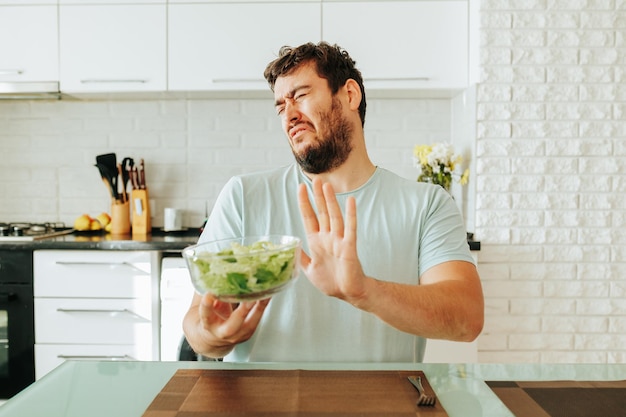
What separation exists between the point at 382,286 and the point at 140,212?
2.18 metres

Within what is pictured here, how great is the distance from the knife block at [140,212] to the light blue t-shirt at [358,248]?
63.7 inches

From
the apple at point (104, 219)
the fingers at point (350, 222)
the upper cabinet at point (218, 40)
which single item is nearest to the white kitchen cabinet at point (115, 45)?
the upper cabinet at point (218, 40)

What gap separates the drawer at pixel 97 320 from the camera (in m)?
2.51

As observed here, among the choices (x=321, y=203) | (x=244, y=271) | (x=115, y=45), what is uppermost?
(x=115, y=45)

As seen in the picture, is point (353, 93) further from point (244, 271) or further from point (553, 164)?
point (553, 164)

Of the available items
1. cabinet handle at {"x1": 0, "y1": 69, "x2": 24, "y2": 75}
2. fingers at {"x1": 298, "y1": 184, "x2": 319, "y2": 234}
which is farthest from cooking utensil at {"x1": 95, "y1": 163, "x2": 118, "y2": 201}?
fingers at {"x1": 298, "y1": 184, "x2": 319, "y2": 234}

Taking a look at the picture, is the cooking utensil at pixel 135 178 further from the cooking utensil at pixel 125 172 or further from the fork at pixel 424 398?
the fork at pixel 424 398

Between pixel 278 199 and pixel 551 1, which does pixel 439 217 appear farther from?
pixel 551 1

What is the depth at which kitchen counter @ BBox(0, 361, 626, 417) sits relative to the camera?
84 centimetres

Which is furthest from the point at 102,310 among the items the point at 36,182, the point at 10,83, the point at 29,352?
the point at 10,83

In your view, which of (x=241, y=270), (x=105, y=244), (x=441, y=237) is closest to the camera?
(x=241, y=270)

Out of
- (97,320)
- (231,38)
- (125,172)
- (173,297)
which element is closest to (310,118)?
(173,297)

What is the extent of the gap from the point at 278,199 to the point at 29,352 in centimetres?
176

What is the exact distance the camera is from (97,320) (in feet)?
8.24
